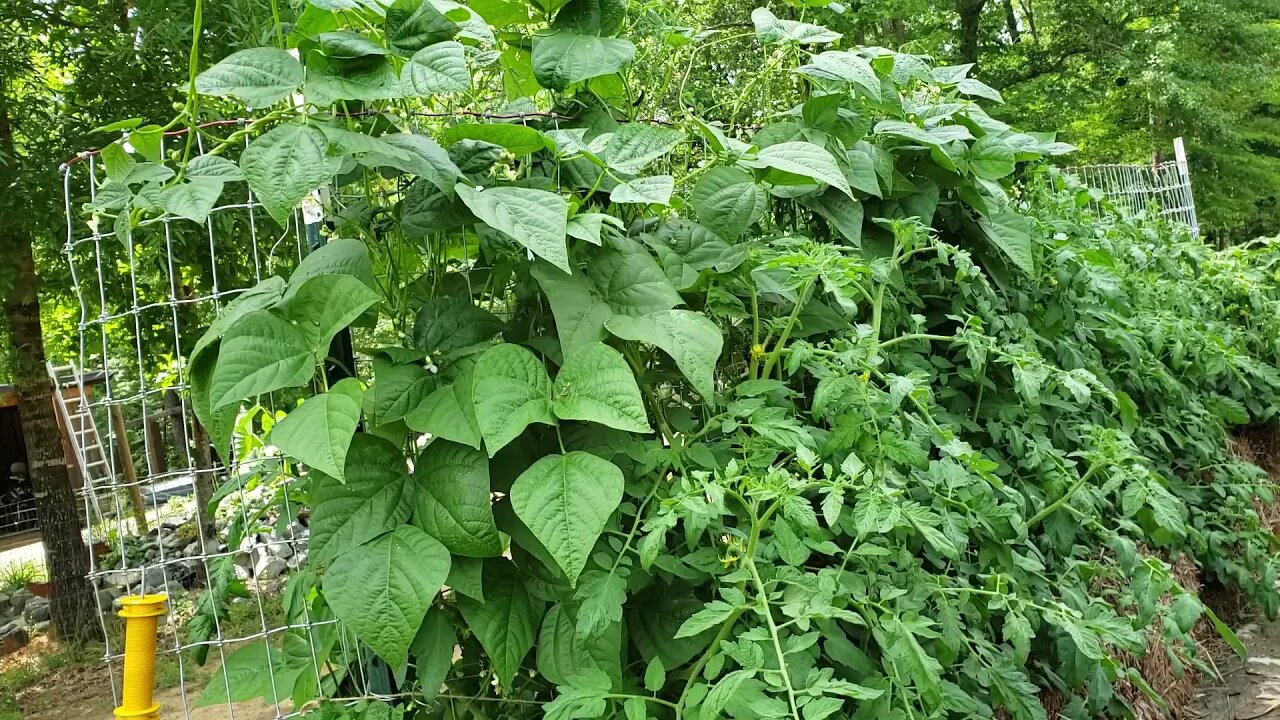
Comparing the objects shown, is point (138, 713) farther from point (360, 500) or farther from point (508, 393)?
point (508, 393)

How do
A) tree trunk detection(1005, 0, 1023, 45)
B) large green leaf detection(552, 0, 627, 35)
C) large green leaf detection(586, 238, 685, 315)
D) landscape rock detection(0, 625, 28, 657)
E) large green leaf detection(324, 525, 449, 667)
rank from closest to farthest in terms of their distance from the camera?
large green leaf detection(324, 525, 449, 667)
large green leaf detection(586, 238, 685, 315)
large green leaf detection(552, 0, 627, 35)
landscape rock detection(0, 625, 28, 657)
tree trunk detection(1005, 0, 1023, 45)

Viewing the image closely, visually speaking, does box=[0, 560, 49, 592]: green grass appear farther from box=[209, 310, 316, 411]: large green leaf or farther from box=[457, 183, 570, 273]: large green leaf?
box=[457, 183, 570, 273]: large green leaf

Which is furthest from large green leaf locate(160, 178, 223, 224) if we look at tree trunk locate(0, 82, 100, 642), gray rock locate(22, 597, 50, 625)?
gray rock locate(22, 597, 50, 625)

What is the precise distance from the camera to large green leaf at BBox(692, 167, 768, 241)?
1.55 m

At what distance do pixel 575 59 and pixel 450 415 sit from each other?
62 cm

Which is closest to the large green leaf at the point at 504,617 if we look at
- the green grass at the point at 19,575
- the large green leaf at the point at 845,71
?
the large green leaf at the point at 845,71

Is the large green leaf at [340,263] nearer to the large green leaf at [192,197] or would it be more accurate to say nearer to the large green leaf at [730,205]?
the large green leaf at [192,197]

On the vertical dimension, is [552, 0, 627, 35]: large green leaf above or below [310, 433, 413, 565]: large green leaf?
above

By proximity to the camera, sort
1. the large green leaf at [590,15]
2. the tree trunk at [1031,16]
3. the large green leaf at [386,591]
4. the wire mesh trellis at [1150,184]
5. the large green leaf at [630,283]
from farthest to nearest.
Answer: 1. the tree trunk at [1031,16]
2. the wire mesh trellis at [1150,184]
3. the large green leaf at [590,15]
4. the large green leaf at [630,283]
5. the large green leaf at [386,591]

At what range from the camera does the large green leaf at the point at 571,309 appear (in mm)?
1305

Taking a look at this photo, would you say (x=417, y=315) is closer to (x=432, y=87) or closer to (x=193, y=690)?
(x=432, y=87)

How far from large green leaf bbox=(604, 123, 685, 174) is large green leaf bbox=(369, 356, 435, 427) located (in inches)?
16.8

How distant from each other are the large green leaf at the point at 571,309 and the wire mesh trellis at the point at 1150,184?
4.82 m

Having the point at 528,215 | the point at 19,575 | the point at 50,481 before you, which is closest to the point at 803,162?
the point at 528,215
